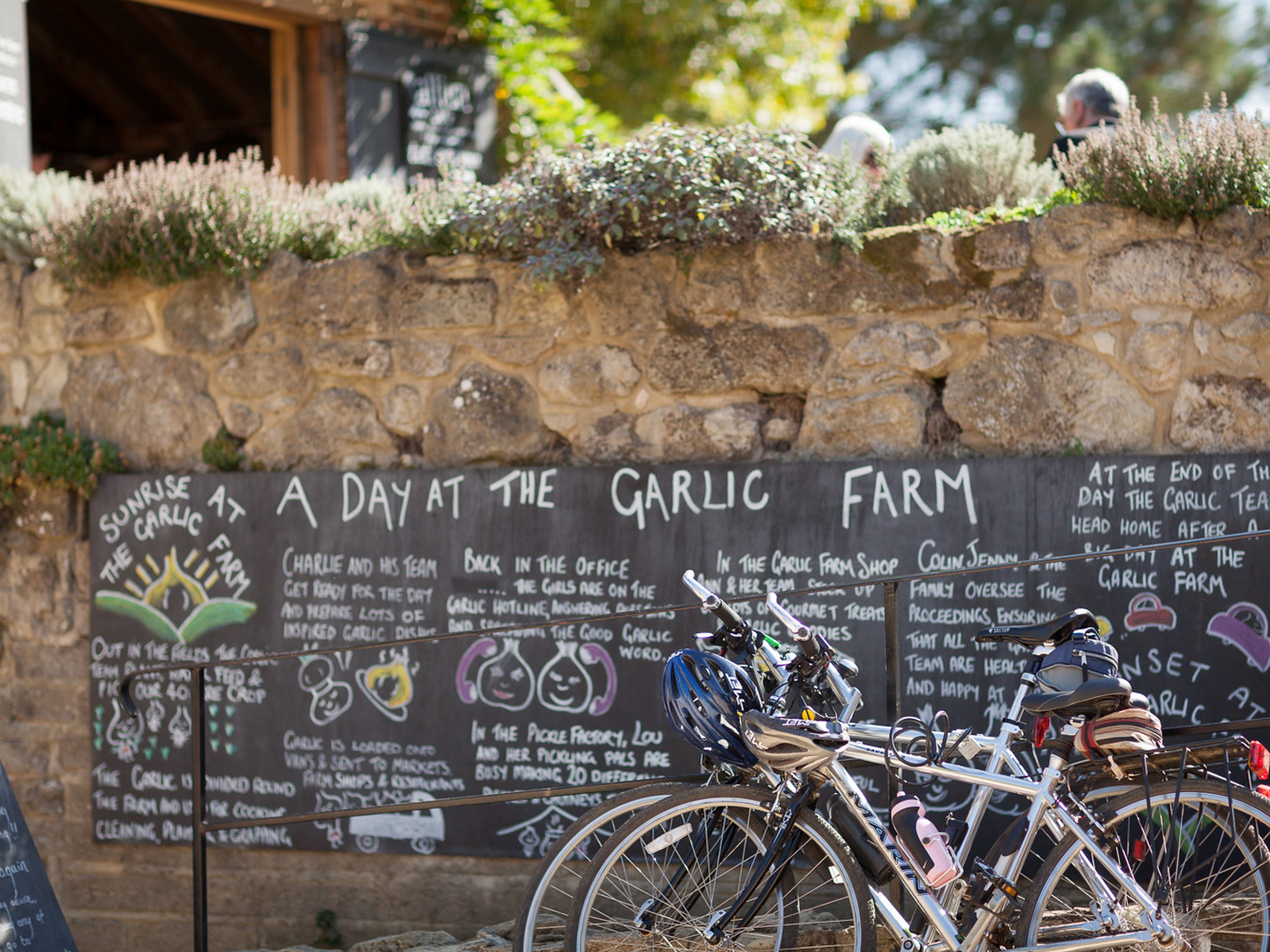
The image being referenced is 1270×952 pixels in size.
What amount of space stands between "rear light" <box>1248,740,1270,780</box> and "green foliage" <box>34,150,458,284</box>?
3.04m

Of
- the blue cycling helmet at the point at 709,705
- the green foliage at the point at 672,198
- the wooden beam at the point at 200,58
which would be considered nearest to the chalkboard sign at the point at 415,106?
the wooden beam at the point at 200,58

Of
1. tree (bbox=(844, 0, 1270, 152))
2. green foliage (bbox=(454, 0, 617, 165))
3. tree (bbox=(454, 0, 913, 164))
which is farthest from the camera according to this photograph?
tree (bbox=(844, 0, 1270, 152))

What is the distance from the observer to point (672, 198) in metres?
3.80

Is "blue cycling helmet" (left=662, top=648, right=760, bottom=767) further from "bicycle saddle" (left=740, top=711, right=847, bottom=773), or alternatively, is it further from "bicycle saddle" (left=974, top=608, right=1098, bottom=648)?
"bicycle saddle" (left=974, top=608, right=1098, bottom=648)

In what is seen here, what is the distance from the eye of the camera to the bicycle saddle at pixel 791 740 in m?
2.59

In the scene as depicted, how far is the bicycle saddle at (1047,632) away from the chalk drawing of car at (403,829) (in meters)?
2.22

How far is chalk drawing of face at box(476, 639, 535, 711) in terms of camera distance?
13.3ft

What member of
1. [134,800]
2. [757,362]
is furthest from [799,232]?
[134,800]

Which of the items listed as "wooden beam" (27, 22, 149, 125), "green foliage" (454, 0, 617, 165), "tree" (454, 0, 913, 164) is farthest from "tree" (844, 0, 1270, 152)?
"wooden beam" (27, 22, 149, 125)

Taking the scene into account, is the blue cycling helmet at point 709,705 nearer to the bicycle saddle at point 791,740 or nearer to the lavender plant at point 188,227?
the bicycle saddle at point 791,740

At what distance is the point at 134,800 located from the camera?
4414 mm

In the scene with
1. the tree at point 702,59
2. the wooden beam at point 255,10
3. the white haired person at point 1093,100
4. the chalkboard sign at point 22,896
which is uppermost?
the tree at point 702,59

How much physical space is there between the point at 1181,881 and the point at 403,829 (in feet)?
8.47

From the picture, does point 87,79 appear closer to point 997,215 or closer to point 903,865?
point 997,215
